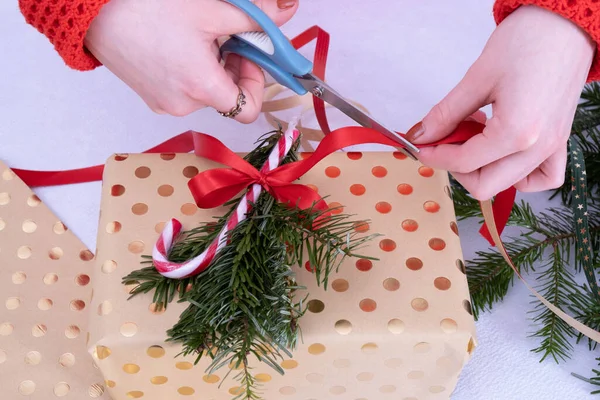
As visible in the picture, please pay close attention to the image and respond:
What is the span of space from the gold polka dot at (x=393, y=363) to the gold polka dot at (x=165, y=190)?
282 mm

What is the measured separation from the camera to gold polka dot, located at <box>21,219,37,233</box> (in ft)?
2.70

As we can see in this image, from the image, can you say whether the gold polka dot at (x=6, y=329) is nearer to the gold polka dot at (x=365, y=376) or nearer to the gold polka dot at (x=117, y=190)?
the gold polka dot at (x=117, y=190)

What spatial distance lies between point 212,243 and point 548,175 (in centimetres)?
35

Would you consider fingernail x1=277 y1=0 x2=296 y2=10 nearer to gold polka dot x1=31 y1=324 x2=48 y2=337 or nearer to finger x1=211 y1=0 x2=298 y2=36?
finger x1=211 y1=0 x2=298 y2=36

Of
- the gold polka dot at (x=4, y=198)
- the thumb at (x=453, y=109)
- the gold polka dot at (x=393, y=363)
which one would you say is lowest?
the gold polka dot at (x=393, y=363)

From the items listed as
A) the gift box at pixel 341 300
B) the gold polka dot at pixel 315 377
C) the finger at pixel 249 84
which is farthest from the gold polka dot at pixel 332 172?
the gold polka dot at pixel 315 377

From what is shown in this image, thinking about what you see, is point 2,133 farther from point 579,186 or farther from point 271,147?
point 579,186

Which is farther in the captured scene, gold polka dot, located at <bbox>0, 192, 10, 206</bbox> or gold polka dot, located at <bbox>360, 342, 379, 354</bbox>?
gold polka dot, located at <bbox>0, 192, 10, 206</bbox>

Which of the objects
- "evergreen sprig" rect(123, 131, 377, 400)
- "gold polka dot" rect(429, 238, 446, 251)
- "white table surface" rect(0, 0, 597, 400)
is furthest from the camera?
"white table surface" rect(0, 0, 597, 400)

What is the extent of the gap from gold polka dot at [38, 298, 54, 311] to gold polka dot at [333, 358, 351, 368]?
1.16ft

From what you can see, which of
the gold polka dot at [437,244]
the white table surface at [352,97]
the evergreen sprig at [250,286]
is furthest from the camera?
the white table surface at [352,97]

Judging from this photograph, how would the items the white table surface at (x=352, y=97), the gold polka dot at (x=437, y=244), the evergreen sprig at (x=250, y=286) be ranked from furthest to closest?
the white table surface at (x=352, y=97)
the gold polka dot at (x=437, y=244)
the evergreen sprig at (x=250, y=286)

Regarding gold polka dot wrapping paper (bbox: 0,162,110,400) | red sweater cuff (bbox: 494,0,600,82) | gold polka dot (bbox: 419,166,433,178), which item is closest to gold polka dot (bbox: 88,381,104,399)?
gold polka dot wrapping paper (bbox: 0,162,110,400)

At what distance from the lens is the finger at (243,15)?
64 centimetres
